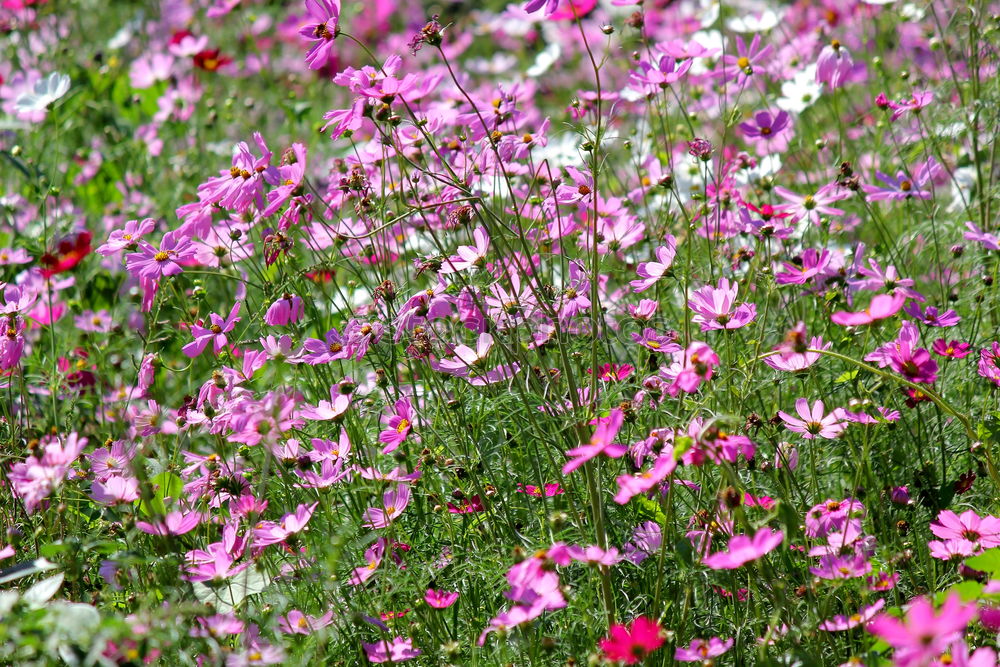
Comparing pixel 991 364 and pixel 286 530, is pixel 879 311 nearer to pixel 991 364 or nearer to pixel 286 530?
pixel 991 364

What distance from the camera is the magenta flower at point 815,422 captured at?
1.40 meters

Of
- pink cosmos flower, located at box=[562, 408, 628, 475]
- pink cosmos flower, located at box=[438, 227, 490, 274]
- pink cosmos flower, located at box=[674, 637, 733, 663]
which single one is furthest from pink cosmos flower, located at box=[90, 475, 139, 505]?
pink cosmos flower, located at box=[674, 637, 733, 663]

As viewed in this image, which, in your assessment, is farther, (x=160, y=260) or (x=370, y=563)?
(x=160, y=260)

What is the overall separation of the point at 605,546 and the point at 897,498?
1.52ft

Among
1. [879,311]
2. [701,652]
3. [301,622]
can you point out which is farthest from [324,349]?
[879,311]

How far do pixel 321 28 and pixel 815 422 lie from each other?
0.86 meters

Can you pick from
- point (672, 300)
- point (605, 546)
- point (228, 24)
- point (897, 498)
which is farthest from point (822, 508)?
point (228, 24)

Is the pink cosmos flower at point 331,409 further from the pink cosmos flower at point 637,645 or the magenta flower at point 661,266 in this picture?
the pink cosmos flower at point 637,645

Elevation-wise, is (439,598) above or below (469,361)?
below

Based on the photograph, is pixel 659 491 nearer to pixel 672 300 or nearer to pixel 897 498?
pixel 897 498

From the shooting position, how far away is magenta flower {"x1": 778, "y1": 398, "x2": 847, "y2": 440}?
1396 millimetres

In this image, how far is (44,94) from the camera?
8.38ft

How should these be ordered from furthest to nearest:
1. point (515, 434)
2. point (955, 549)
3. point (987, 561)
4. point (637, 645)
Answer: point (515, 434), point (955, 549), point (987, 561), point (637, 645)

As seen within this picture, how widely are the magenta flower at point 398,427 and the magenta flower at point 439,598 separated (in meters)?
0.20
